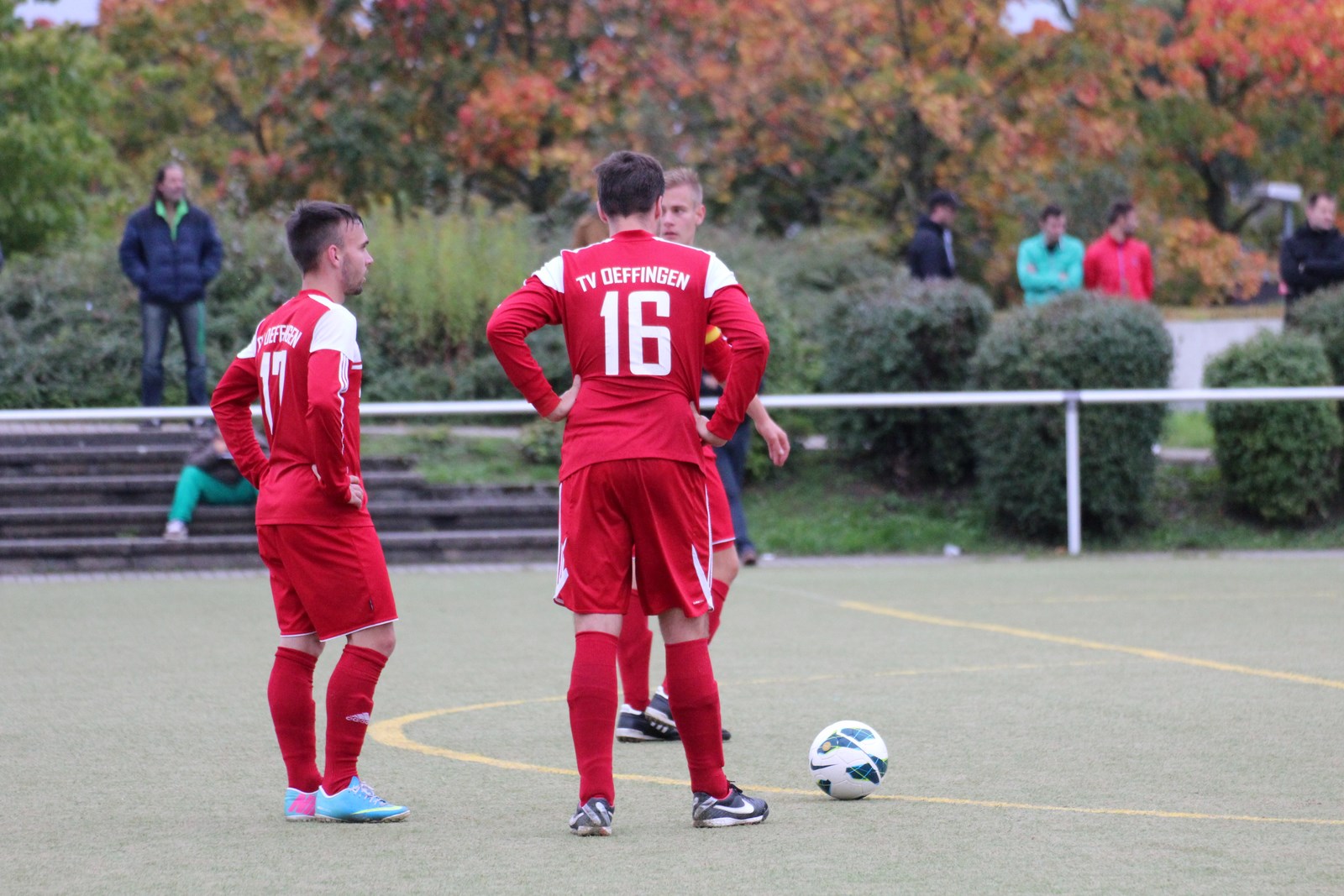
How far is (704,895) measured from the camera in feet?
13.4

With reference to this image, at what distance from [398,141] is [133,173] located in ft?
20.2

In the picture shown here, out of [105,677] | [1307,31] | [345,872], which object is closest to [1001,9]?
[1307,31]

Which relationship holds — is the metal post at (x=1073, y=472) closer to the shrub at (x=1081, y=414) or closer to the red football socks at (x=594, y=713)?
the shrub at (x=1081, y=414)

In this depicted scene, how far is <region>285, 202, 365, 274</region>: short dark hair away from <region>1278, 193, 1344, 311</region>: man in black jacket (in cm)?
1165

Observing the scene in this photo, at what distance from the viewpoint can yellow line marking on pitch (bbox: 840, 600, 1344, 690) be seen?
7689mm

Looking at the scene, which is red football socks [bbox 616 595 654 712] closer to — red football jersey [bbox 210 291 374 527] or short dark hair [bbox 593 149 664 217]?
red football jersey [bbox 210 291 374 527]

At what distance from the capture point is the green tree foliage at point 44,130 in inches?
837

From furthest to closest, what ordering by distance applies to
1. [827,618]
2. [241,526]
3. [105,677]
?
1. [241,526]
2. [827,618]
3. [105,677]

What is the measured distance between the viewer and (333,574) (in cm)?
507

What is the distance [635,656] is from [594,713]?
168 cm

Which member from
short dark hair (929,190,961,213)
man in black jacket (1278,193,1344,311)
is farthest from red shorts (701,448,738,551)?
man in black jacket (1278,193,1344,311)

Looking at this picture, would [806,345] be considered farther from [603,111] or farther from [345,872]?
[345,872]

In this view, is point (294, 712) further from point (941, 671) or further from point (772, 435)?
point (941, 671)

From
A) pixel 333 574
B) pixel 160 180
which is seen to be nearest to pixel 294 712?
pixel 333 574
